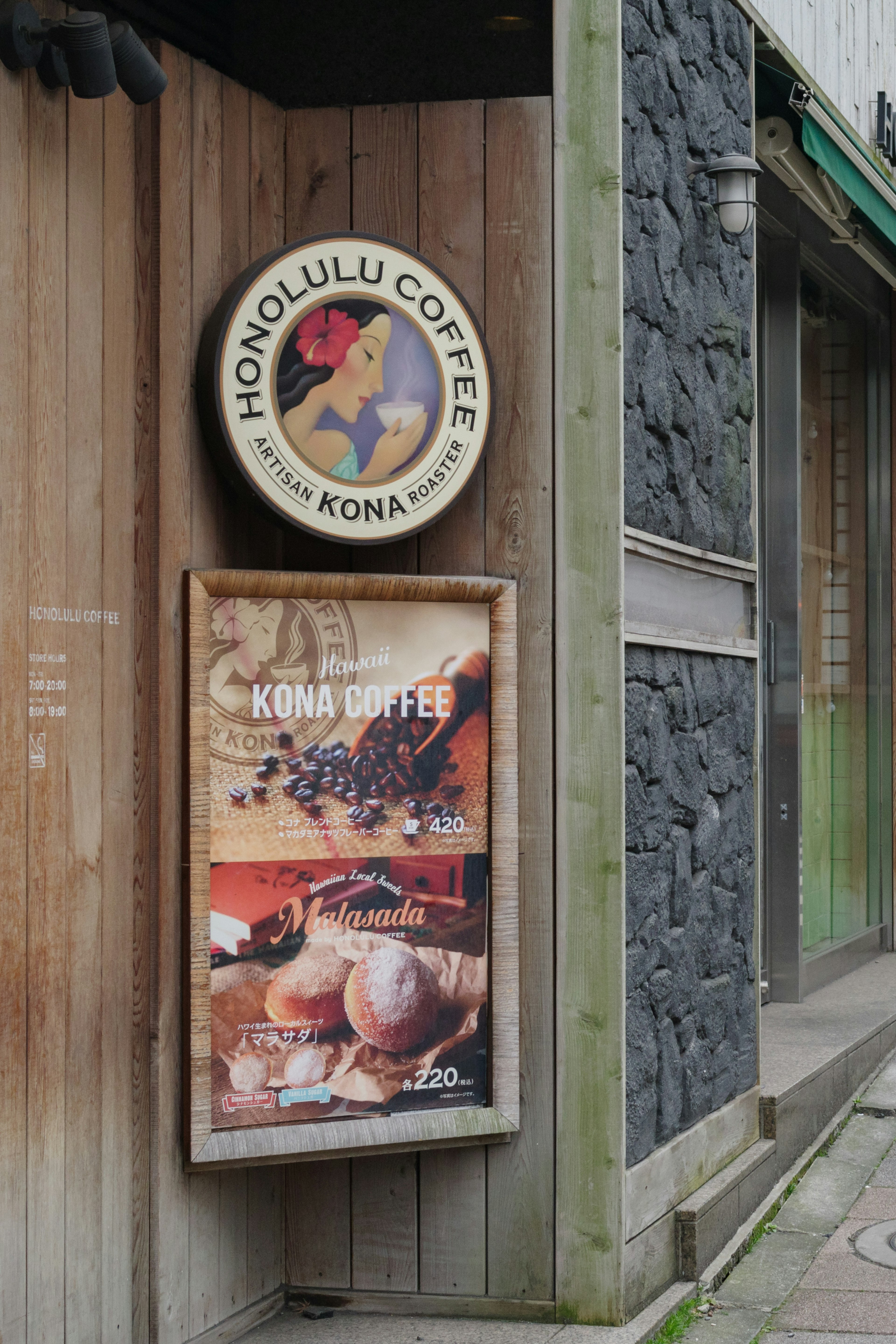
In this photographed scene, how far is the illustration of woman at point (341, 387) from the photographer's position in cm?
384

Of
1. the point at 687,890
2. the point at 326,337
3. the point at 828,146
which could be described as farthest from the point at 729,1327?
the point at 828,146

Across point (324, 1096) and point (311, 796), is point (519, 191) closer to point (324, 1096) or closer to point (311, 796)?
point (311, 796)

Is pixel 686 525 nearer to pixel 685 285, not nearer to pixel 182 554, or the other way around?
pixel 685 285

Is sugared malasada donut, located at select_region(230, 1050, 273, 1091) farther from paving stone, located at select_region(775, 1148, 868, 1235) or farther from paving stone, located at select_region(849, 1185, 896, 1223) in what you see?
paving stone, located at select_region(849, 1185, 896, 1223)

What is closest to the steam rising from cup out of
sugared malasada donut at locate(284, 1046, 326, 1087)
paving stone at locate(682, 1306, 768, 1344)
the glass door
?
sugared malasada donut at locate(284, 1046, 326, 1087)

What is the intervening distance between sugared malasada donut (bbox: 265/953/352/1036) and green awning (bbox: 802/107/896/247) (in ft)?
11.9

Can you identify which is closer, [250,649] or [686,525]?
[250,649]

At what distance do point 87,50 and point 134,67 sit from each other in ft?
0.51

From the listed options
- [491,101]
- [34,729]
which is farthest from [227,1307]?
[491,101]

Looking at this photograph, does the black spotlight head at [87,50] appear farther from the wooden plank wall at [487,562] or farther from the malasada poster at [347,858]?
the malasada poster at [347,858]

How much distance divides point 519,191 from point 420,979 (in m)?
2.17

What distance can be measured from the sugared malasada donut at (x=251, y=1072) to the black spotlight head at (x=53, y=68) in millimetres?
2364

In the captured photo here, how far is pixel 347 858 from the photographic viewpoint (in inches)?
155

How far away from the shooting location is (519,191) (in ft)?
13.4
